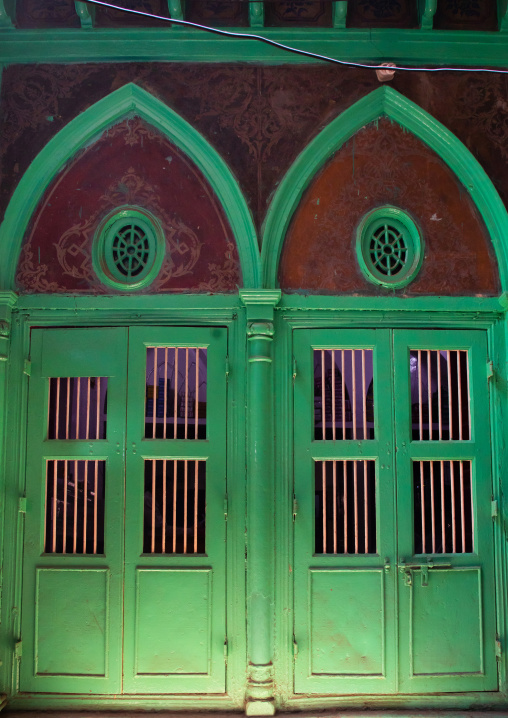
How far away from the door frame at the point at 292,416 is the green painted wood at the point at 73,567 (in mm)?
1042

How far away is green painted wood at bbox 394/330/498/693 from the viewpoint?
3.64 m

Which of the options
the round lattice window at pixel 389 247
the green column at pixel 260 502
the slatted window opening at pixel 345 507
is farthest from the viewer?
the round lattice window at pixel 389 247

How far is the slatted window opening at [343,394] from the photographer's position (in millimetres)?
3795

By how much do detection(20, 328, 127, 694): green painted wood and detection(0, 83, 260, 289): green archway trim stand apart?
2.26 ft

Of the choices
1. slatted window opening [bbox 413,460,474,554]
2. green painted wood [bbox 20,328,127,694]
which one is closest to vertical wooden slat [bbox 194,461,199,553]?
green painted wood [bbox 20,328,127,694]

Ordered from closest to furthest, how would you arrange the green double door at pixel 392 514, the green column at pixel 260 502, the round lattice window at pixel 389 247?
1. the green column at pixel 260 502
2. the green double door at pixel 392 514
3. the round lattice window at pixel 389 247

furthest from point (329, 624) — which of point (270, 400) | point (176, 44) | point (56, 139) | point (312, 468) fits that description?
point (176, 44)

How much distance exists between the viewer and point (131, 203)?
3.87m

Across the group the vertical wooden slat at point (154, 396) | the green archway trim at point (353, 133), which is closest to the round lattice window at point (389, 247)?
the green archway trim at point (353, 133)

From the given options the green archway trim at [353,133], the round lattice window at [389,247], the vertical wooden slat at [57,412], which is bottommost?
the vertical wooden slat at [57,412]

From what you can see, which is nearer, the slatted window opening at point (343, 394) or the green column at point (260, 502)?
the green column at point (260, 502)

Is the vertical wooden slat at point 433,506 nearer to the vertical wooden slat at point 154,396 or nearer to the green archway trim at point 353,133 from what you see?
the green archway trim at point 353,133

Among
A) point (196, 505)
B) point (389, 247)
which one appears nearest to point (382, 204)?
point (389, 247)

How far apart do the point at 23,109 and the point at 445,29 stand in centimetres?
293
